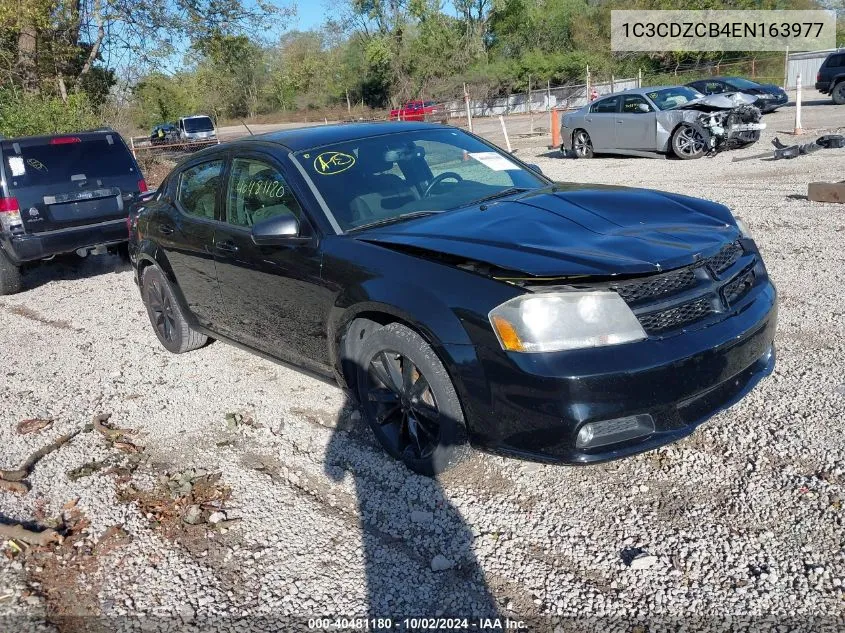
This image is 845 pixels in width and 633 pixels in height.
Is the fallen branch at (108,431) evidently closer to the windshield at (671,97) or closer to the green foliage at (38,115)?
the windshield at (671,97)

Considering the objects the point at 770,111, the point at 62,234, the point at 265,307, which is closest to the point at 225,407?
the point at 265,307

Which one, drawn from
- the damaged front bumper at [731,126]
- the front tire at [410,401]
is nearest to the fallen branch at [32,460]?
the front tire at [410,401]

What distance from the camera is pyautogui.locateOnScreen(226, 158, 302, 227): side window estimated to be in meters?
4.25

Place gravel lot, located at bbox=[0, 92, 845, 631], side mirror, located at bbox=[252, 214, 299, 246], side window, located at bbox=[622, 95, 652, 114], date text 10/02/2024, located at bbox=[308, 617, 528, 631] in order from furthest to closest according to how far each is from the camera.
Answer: side window, located at bbox=[622, 95, 652, 114] → side mirror, located at bbox=[252, 214, 299, 246] → gravel lot, located at bbox=[0, 92, 845, 631] → date text 10/02/2024, located at bbox=[308, 617, 528, 631]

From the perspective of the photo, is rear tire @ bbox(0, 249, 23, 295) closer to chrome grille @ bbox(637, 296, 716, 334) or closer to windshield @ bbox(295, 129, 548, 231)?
windshield @ bbox(295, 129, 548, 231)

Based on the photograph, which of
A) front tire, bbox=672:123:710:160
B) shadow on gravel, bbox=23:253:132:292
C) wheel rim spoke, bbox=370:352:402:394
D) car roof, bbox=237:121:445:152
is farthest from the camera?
front tire, bbox=672:123:710:160

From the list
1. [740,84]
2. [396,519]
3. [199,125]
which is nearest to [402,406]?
[396,519]

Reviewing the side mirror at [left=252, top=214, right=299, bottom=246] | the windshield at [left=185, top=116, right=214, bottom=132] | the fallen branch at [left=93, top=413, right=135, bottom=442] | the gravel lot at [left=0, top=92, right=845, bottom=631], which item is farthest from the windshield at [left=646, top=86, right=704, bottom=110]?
the windshield at [left=185, top=116, right=214, bottom=132]

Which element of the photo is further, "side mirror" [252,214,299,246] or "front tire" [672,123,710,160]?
"front tire" [672,123,710,160]

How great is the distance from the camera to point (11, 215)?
8531 millimetres

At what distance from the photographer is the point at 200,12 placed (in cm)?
2302

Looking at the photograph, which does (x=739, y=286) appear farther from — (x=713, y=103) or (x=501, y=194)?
(x=713, y=103)

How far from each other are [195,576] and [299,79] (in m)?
81.7

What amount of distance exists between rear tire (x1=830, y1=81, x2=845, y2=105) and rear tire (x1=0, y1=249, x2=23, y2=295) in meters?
25.1
